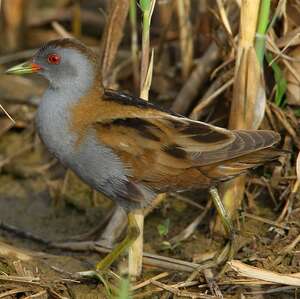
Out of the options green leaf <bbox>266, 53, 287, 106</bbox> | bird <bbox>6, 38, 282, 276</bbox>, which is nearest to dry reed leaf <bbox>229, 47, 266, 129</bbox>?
green leaf <bbox>266, 53, 287, 106</bbox>

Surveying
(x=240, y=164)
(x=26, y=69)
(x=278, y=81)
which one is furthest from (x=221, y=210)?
(x=26, y=69)

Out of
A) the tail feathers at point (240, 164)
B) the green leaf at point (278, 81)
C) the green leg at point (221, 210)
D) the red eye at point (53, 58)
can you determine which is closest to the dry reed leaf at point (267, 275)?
the tail feathers at point (240, 164)

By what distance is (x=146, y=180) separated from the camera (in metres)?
4.14

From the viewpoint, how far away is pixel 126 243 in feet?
14.1

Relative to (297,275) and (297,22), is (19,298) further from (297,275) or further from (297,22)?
(297,22)

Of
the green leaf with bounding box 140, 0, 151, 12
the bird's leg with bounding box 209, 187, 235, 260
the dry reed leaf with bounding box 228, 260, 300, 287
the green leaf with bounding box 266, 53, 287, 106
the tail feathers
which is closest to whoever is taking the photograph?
the dry reed leaf with bounding box 228, 260, 300, 287

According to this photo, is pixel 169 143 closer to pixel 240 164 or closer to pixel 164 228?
pixel 240 164

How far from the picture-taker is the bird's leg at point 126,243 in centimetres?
432

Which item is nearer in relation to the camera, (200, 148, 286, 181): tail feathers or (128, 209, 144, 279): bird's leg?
(200, 148, 286, 181): tail feathers

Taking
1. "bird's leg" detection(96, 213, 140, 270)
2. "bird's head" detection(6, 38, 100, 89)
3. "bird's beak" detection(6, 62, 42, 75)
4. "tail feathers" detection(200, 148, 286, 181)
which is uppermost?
"bird's head" detection(6, 38, 100, 89)

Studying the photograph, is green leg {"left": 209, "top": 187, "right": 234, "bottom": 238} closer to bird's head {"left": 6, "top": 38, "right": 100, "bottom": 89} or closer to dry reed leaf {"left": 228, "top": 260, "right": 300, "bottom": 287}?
dry reed leaf {"left": 228, "top": 260, "right": 300, "bottom": 287}

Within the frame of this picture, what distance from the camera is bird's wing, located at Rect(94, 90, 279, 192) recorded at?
161 inches

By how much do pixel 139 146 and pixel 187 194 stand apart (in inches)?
46.2

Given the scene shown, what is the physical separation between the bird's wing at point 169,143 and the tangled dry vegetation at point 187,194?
29cm
